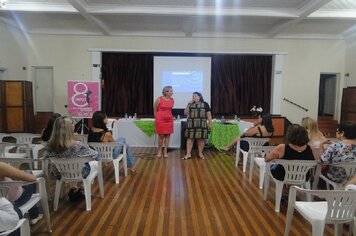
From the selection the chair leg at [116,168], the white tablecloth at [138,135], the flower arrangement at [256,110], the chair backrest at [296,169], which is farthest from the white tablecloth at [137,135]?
the chair backrest at [296,169]

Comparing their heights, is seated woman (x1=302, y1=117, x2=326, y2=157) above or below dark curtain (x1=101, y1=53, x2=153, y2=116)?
below

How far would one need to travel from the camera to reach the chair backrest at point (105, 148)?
138 inches

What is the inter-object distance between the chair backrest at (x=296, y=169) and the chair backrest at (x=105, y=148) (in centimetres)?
203

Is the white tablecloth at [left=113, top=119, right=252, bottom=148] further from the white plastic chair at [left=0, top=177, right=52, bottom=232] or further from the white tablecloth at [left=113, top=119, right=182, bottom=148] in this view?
the white plastic chair at [left=0, top=177, right=52, bottom=232]

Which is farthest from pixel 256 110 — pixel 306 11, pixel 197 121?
pixel 197 121

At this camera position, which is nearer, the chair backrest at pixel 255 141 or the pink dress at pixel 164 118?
the chair backrest at pixel 255 141

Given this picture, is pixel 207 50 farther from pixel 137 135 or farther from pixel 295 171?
pixel 295 171

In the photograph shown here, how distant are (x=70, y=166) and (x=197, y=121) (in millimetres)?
2924

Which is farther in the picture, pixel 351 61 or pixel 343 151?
pixel 351 61

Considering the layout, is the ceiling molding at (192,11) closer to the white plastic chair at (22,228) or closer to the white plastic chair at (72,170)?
the white plastic chair at (72,170)

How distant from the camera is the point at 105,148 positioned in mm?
3562

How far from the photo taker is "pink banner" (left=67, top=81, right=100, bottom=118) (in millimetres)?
5996

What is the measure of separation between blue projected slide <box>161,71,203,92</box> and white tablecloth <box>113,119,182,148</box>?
5.40 feet

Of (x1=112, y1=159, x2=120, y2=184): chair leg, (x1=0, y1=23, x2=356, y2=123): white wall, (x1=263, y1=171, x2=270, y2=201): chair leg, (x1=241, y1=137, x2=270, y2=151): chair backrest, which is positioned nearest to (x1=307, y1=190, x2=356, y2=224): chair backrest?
(x1=263, y1=171, x2=270, y2=201): chair leg
